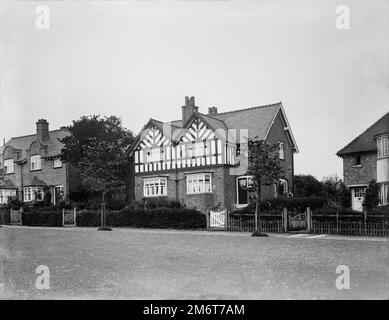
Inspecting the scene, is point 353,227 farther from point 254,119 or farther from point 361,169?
point 254,119

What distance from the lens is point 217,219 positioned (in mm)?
27062

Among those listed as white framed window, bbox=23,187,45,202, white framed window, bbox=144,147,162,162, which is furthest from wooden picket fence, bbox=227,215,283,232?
white framed window, bbox=23,187,45,202

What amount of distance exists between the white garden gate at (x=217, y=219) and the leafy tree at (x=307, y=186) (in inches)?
847

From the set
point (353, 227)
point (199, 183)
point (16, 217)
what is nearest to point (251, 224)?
point (353, 227)

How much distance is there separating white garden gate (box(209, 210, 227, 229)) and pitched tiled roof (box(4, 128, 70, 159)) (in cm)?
2198

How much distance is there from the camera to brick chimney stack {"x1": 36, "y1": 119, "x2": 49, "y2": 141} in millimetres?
45469

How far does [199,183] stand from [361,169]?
12441 mm

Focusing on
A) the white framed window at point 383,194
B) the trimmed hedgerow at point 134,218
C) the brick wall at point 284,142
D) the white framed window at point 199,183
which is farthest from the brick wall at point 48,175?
the white framed window at point 383,194

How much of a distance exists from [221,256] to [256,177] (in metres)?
9.22

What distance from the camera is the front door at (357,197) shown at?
33688 millimetres

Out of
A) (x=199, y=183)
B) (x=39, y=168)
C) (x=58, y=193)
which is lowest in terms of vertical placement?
(x=58, y=193)

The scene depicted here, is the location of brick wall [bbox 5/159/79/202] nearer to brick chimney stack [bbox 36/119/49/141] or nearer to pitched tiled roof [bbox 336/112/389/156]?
brick chimney stack [bbox 36/119/49/141]

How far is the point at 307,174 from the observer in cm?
5559
